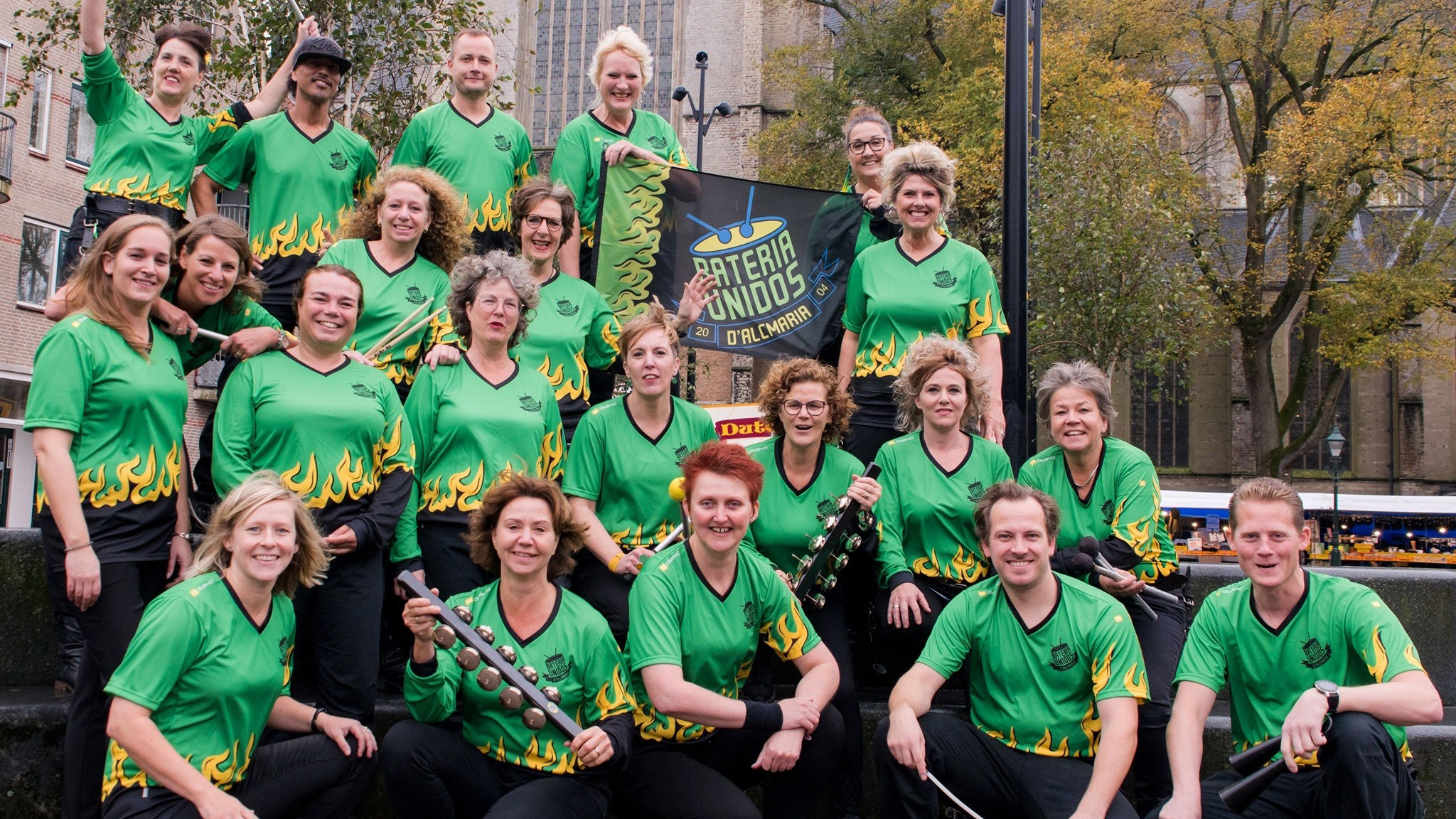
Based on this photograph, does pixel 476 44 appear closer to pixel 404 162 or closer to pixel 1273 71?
pixel 404 162

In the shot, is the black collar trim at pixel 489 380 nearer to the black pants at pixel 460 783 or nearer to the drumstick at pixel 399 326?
the drumstick at pixel 399 326

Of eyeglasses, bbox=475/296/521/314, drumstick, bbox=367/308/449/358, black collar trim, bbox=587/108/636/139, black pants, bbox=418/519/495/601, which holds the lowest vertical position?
black pants, bbox=418/519/495/601

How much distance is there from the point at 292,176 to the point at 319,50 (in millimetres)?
635

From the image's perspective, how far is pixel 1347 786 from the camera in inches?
150

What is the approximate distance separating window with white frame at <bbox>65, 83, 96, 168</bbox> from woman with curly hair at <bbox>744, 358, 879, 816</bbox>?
22579 millimetres

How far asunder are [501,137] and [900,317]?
2415 millimetres

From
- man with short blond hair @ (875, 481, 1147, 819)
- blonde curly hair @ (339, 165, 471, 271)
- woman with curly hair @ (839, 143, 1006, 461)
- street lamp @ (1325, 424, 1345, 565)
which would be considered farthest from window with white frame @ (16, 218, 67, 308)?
street lamp @ (1325, 424, 1345, 565)

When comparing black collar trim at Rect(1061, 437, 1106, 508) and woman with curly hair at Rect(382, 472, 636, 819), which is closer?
woman with curly hair at Rect(382, 472, 636, 819)

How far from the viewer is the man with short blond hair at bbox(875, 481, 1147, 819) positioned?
4094 millimetres

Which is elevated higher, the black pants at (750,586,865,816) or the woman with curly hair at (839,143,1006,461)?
the woman with curly hair at (839,143,1006,461)

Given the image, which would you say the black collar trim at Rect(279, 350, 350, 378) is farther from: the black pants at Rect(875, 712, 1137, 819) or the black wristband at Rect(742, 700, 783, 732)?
the black pants at Rect(875, 712, 1137, 819)

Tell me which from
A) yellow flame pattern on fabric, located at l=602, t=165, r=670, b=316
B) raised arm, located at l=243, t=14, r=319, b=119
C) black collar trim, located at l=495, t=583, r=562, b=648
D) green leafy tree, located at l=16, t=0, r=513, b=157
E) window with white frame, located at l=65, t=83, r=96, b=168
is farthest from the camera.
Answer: window with white frame, located at l=65, t=83, r=96, b=168

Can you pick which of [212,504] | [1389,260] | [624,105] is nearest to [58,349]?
[212,504]

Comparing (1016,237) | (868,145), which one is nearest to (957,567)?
(1016,237)
